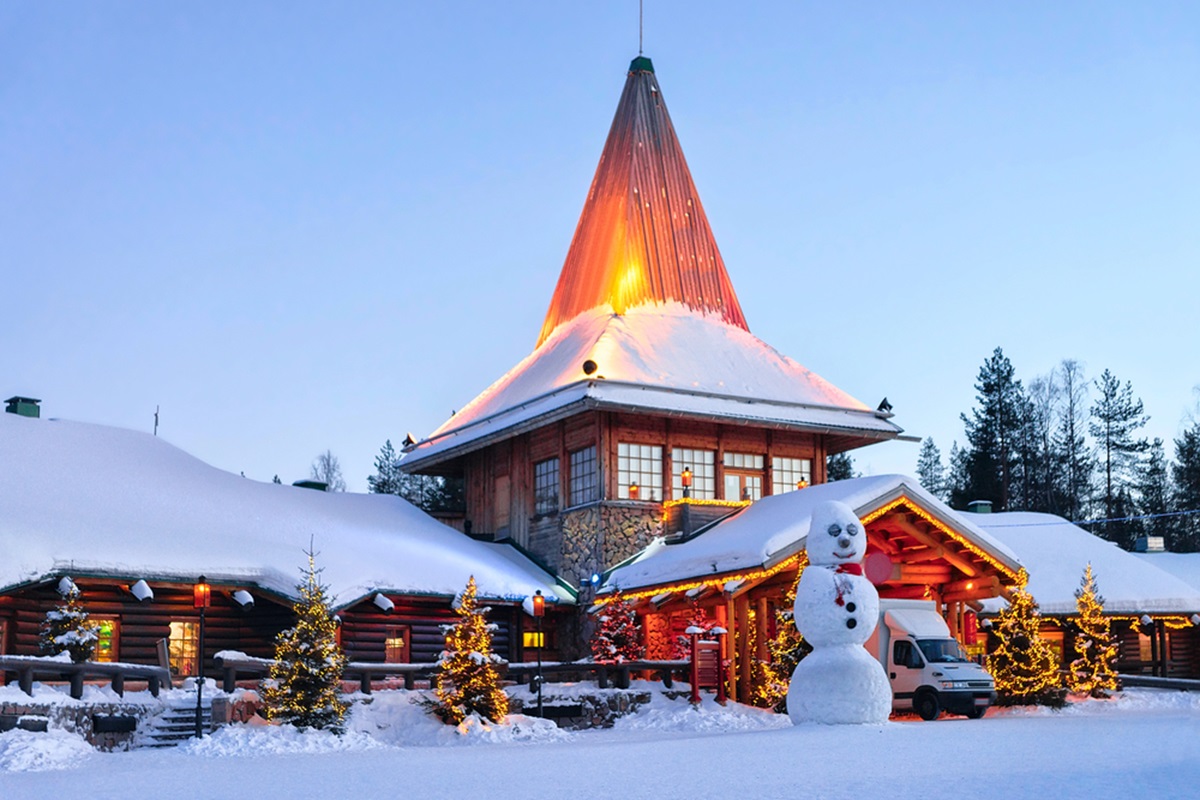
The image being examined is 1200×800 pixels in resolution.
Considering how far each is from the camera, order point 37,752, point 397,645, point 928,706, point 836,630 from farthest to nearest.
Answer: point 397,645 < point 928,706 < point 836,630 < point 37,752

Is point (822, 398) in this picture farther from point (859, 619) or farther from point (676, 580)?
point (859, 619)

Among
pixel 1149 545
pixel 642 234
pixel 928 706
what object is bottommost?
pixel 928 706

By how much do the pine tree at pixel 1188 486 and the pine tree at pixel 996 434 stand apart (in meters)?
8.23

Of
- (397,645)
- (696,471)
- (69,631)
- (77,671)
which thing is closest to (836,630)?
(77,671)

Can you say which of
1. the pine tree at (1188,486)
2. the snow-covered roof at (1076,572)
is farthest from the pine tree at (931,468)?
the snow-covered roof at (1076,572)

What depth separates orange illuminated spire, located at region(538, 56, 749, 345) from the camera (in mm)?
37312

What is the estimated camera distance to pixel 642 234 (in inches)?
1478

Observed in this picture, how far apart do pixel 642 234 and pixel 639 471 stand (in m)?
7.30

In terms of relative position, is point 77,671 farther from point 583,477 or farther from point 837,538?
point 583,477

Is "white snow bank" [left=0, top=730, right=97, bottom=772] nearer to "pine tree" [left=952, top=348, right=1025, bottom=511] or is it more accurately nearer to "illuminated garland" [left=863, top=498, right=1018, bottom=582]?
"illuminated garland" [left=863, top=498, right=1018, bottom=582]

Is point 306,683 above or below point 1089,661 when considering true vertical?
above

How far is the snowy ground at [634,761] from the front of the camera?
13.5m

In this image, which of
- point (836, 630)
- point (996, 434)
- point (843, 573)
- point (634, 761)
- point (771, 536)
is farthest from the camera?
point (996, 434)

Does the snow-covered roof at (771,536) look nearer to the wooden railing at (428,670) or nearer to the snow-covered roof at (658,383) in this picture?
the wooden railing at (428,670)
